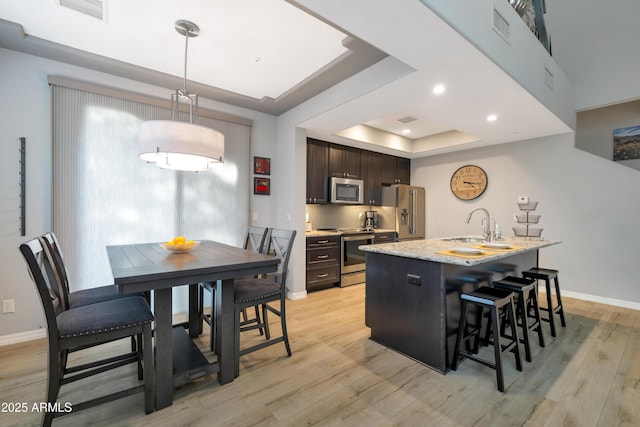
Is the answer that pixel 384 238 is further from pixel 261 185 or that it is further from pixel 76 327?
A: pixel 76 327

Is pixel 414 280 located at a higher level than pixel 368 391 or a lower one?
higher

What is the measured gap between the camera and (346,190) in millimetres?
4695

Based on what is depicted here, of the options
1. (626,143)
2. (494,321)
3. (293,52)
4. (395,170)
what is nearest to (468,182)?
(395,170)

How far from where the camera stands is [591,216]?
12.4 ft

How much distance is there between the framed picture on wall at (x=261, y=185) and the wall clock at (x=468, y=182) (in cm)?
349

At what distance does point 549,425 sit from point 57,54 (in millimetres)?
4609

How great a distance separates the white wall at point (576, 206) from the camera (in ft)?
11.6

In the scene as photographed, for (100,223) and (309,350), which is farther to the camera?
(100,223)

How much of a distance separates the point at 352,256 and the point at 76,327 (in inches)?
141

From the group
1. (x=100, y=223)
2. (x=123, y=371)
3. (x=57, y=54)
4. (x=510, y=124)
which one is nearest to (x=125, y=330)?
(x=123, y=371)

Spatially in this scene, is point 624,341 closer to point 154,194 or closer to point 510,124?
point 510,124

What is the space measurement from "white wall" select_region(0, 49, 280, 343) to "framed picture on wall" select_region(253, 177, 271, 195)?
82.3 inches

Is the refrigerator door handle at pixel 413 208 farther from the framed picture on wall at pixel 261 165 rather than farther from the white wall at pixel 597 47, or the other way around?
the framed picture on wall at pixel 261 165

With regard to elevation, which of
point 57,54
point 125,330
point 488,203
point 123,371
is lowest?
point 123,371
